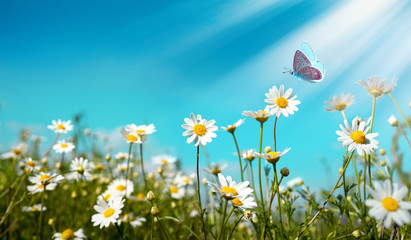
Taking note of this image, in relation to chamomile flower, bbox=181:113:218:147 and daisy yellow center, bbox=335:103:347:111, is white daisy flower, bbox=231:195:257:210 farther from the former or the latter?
daisy yellow center, bbox=335:103:347:111

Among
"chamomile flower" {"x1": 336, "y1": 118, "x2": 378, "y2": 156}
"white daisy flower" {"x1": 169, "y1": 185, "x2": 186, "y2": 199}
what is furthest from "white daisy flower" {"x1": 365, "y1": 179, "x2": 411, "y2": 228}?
"white daisy flower" {"x1": 169, "y1": 185, "x2": 186, "y2": 199}

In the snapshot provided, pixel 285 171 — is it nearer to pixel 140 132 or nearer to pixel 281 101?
pixel 281 101

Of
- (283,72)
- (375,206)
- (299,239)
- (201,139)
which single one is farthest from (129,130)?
(375,206)

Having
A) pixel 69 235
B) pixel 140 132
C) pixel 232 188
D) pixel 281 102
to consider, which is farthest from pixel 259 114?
pixel 69 235

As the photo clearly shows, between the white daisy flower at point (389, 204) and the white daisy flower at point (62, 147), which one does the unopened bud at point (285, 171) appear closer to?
the white daisy flower at point (389, 204)

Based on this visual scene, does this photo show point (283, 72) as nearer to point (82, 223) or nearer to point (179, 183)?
point (179, 183)

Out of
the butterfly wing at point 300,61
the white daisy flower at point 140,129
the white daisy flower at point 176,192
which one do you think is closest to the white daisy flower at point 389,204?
the butterfly wing at point 300,61
